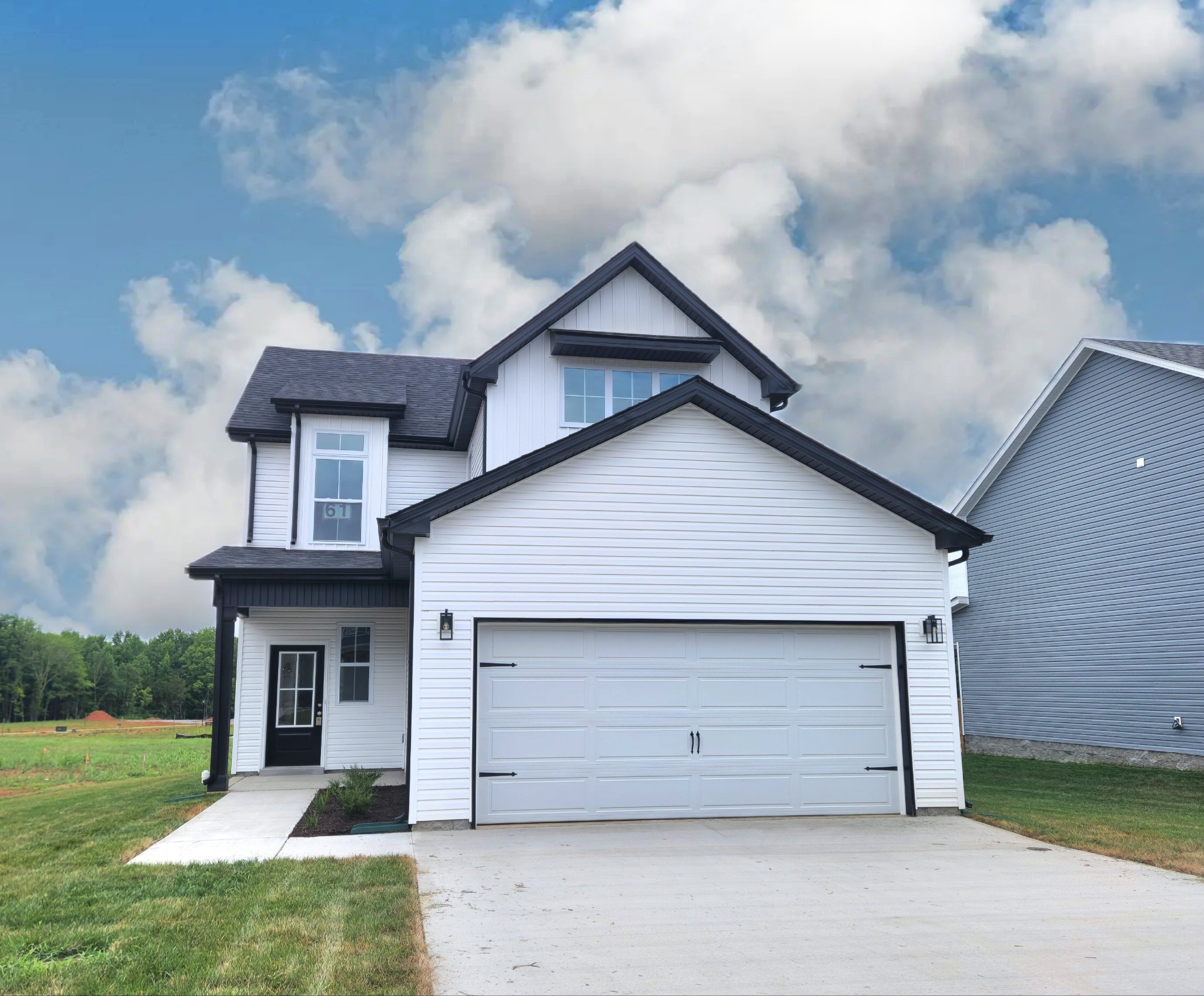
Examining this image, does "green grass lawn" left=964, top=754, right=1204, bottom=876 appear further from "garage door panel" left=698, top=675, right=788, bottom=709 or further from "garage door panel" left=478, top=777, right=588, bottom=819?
"garage door panel" left=478, top=777, right=588, bottom=819

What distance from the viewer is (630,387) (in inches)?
630

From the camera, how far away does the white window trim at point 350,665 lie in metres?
17.2

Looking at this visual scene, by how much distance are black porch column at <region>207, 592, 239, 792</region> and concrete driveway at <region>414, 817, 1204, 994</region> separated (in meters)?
5.28

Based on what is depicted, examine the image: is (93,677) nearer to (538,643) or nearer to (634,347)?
(634,347)

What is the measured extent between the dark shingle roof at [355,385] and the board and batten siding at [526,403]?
302cm

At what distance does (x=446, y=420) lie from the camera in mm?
18781

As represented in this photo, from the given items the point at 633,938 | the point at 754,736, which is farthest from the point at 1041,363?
the point at 633,938

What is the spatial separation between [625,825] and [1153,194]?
26.2 m

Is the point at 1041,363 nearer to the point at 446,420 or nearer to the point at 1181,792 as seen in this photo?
the point at 1181,792

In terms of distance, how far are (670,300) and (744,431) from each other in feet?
14.8

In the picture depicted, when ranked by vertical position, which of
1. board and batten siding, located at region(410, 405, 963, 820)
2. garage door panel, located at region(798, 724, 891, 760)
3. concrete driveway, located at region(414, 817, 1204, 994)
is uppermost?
board and batten siding, located at region(410, 405, 963, 820)

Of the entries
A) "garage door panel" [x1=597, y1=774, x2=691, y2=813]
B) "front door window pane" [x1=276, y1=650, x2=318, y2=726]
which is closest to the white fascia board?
"garage door panel" [x1=597, y1=774, x2=691, y2=813]

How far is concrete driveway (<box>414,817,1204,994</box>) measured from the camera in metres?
5.73

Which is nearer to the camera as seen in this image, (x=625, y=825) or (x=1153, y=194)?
(x=625, y=825)
